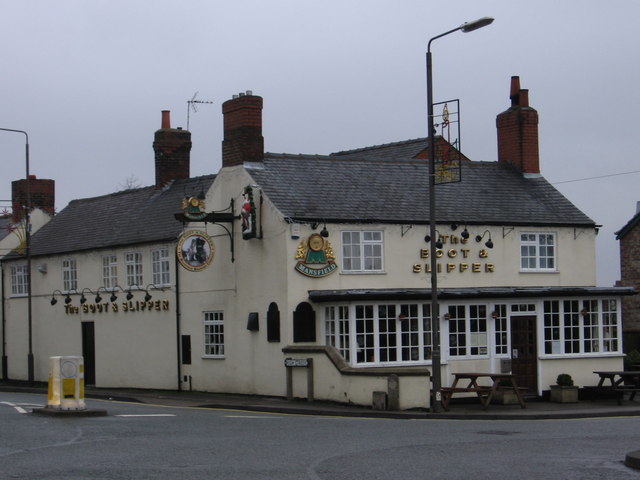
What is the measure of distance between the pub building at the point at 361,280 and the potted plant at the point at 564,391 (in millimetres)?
1065

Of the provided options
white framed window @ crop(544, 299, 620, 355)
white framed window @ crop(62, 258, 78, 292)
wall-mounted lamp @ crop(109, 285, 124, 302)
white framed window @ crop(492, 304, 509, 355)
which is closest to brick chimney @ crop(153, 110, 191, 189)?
white framed window @ crop(62, 258, 78, 292)

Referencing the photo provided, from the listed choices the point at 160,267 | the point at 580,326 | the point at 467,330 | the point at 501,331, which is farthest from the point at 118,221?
the point at 580,326

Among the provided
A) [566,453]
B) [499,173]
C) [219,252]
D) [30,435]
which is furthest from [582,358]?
[30,435]

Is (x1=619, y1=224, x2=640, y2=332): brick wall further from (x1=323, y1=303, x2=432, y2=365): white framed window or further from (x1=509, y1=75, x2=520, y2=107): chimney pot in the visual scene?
(x1=323, y1=303, x2=432, y2=365): white framed window

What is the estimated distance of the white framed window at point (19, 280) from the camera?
43.0 meters

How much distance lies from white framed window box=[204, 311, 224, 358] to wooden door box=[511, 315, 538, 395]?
27.3ft

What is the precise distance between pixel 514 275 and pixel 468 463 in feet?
57.3

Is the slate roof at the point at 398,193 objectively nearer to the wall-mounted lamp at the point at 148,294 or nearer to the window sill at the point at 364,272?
the window sill at the point at 364,272

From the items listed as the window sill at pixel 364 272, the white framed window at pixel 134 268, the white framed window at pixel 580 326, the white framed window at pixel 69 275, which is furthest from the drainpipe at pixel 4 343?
the white framed window at pixel 580 326

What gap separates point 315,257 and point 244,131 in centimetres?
439

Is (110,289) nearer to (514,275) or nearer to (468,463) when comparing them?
(514,275)

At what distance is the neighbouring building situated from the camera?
4328 cm

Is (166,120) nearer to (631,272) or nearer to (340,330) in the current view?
(340,330)

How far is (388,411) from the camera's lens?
24.9 metres
